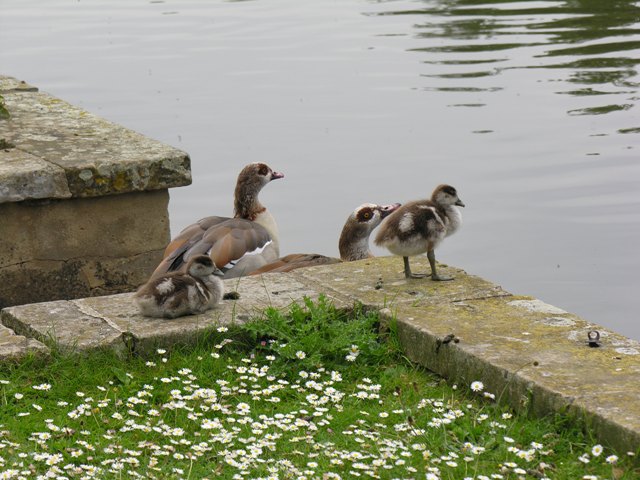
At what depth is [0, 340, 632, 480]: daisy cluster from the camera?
503 cm

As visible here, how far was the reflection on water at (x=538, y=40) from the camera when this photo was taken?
720 inches

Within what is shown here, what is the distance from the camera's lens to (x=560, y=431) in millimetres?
5340

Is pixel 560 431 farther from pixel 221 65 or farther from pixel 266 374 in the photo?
pixel 221 65

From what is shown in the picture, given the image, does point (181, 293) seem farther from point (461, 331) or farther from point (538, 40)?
point (538, 40)

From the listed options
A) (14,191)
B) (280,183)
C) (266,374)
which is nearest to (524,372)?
(266,374)

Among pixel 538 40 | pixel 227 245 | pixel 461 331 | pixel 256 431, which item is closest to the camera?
pixel 256 431

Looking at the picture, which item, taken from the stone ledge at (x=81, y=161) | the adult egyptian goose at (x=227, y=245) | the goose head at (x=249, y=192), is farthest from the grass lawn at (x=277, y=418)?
the goose head at (x=249, y=192)

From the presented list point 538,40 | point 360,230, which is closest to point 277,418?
point 360,230

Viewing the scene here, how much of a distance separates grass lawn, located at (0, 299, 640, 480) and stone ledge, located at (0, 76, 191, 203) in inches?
88.4

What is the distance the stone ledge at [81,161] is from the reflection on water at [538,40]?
8.91 m

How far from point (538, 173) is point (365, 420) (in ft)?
29.1

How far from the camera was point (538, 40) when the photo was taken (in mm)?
21219

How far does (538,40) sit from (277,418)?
1667cm

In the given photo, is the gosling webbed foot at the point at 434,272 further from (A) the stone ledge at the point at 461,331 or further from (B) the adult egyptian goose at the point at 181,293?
(B) the adult egyptian goose at the point at 181,293
